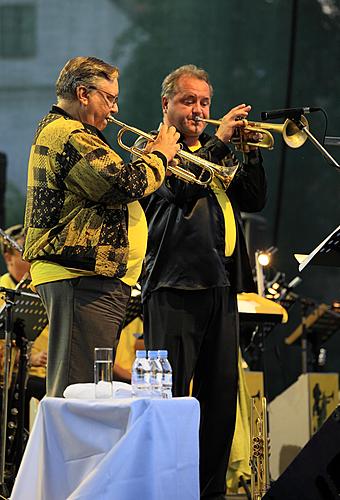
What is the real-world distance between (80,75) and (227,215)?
0.89m

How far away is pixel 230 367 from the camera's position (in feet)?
12.9

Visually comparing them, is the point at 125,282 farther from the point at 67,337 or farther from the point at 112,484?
the point at 112,484

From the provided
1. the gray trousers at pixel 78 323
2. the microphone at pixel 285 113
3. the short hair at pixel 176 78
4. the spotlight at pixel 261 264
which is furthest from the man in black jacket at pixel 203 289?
the spotlight at pixel 261 264

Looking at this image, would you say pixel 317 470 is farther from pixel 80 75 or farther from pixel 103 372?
pixel 80 75

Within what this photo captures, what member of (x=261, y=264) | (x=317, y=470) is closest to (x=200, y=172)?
(x=317, y=470)

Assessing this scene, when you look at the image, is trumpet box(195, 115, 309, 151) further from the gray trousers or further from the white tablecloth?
the white tablecloth

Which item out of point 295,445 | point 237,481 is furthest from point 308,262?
point 295,445

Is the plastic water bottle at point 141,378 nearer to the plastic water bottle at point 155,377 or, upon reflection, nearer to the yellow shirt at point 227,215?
the plastic water bottle at point 155,377

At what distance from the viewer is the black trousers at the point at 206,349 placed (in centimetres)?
387

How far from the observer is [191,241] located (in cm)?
394

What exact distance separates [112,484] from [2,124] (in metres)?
5.58

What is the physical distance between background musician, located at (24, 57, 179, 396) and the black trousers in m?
0.43

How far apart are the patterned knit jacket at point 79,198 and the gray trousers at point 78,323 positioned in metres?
0.07

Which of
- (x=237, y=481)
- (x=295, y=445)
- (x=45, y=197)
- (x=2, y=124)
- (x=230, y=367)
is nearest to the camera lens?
(x=45, y=197)
